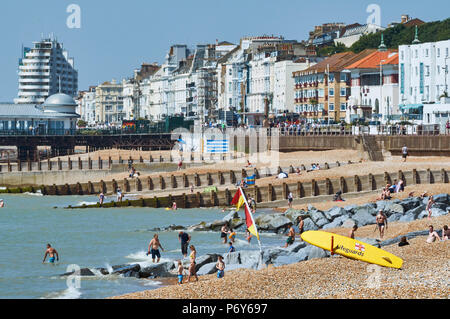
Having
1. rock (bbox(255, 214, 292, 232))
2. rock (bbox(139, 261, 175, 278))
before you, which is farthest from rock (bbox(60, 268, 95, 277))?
rock (bbox(255, 214, 292, 232))

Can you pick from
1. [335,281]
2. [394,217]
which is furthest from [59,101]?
[335,281]

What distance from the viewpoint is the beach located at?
74.6 ft

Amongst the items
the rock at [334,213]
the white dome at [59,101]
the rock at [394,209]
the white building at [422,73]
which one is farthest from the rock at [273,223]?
the white dome at [59,101]

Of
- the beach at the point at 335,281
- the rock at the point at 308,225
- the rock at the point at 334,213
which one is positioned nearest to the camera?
the beach at the point at 335,281

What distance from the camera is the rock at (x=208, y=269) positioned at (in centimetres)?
3063

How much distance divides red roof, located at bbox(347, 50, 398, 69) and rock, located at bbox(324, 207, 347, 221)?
1961 inches

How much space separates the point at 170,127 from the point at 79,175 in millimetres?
36244

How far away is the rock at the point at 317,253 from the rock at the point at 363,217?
36.1 feet

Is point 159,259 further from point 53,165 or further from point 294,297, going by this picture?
point 53,165

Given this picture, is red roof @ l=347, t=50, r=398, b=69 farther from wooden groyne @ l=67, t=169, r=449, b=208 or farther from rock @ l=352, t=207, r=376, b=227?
rock @ l=352, t=207, r=376, b=227

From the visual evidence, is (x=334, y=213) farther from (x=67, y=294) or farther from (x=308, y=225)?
(x=67, y=294)

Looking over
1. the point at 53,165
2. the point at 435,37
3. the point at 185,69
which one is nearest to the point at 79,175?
the point at 53,165

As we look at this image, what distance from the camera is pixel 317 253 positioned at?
100ft

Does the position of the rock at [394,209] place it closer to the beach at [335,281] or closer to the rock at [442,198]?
the rock at [442,198]
